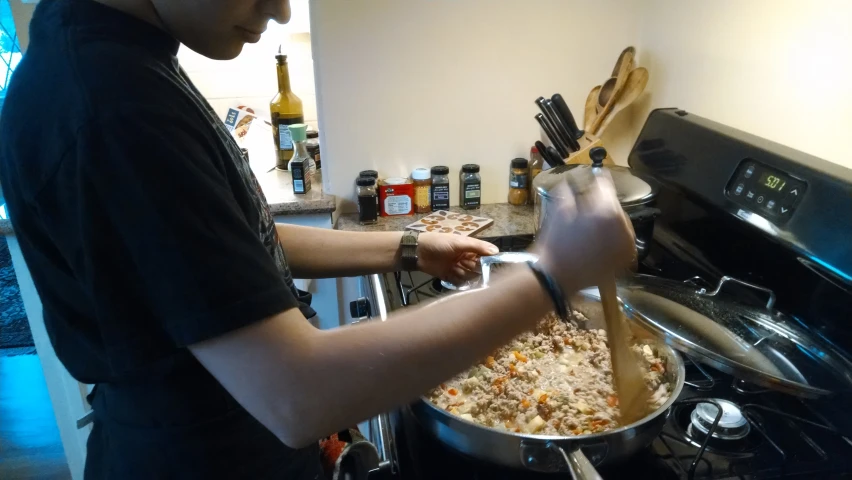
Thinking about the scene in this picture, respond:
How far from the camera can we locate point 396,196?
4.99 feet

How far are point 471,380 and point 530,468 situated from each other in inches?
9.1

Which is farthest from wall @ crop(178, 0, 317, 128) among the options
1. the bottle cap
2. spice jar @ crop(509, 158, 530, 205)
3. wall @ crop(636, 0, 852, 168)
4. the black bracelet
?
the black bracelet

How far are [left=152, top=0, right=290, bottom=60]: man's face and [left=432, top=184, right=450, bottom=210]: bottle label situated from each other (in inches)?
39.4

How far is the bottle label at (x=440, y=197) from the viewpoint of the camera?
1.56 meters

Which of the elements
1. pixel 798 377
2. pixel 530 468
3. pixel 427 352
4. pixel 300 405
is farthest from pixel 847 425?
pixel 300 405

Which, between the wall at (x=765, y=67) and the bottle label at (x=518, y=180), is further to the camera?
the bottle label at (x=518, y=180)

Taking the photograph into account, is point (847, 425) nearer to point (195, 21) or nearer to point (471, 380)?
point (471, 380)

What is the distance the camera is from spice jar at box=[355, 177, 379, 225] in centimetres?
148

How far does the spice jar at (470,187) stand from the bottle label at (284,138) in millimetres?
535

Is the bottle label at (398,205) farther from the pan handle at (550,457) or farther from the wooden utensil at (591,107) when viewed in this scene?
the pan handle at (550,457)

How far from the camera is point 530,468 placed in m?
0.65

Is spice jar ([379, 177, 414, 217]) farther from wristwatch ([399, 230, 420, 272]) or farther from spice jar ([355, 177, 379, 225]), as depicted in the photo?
wristwatch ([399, 230, 420, 272])

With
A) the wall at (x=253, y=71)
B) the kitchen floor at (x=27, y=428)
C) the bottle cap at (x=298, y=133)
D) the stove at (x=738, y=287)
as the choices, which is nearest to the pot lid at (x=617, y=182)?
the stove at (x=738, y=287)

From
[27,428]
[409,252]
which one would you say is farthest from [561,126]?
[27,428]
